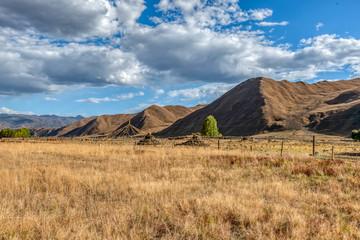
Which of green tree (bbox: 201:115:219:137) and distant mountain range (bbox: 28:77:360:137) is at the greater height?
distant mountain range (bbox: 28:77:360:137)

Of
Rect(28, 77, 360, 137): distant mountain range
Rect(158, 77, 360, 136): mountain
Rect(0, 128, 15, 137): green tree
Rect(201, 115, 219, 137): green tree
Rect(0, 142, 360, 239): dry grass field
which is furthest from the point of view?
Rect(158, 77, 360, 136): mountain

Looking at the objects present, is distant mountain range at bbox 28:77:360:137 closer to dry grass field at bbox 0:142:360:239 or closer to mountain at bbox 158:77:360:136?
mountain at bbox 158:77:360:136

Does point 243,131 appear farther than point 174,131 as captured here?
No

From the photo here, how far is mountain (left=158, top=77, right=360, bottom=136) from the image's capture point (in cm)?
10244

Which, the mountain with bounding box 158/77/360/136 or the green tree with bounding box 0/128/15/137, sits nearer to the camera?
the green tree with bounding box 0/128/15/137

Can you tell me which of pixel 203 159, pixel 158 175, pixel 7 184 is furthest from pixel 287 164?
pixel 7 184

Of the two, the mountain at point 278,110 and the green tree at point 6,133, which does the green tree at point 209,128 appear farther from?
the green tree at point 6,133

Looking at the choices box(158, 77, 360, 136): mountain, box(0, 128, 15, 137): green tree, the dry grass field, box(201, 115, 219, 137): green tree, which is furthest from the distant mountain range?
the dry grass field

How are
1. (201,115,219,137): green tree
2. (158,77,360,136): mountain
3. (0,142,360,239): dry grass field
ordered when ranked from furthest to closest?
1. (158,77,360,136): mountain
2. (201,115,219,137): green tree
3. (0,142,360,239): dry grass field

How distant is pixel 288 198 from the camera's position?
674 cm

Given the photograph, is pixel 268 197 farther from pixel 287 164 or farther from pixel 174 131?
pixel 174 131

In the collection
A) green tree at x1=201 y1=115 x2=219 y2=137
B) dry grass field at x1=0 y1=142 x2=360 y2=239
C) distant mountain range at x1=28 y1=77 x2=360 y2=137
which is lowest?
dry grass field at x1=0 y1=142 x2=360 y2=239

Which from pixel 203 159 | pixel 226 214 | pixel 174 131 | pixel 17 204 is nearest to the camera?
pixel 226 214

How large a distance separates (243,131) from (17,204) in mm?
114142
